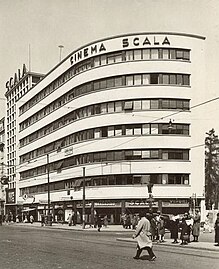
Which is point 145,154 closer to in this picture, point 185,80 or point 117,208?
point 117,208

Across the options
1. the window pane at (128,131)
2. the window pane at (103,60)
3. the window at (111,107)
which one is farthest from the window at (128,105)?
the window pane at (103,60)

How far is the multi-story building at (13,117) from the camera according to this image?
287 ft

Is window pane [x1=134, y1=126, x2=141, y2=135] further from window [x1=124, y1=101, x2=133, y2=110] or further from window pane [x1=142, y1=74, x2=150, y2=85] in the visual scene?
window pane [x1=142, y1=74, x2=150, y2=85]

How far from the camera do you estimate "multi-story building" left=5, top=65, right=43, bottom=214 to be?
87.5 metres

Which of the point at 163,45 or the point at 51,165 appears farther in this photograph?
the point at 51,165

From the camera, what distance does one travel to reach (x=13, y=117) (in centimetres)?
9344

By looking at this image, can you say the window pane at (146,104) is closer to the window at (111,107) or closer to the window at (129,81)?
the window at (129,81)

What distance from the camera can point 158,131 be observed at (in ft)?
173

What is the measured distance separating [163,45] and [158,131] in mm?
8862

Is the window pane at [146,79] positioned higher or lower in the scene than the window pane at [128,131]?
higher

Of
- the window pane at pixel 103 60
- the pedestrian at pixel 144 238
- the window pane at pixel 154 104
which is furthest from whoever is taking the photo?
the window pane at pixel 103 60

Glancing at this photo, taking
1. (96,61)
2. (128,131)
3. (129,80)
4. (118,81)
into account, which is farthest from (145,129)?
(96,61)

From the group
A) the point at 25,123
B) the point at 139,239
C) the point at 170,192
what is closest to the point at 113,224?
the point at 170,192

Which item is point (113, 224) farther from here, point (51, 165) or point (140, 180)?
point (51, 165)
